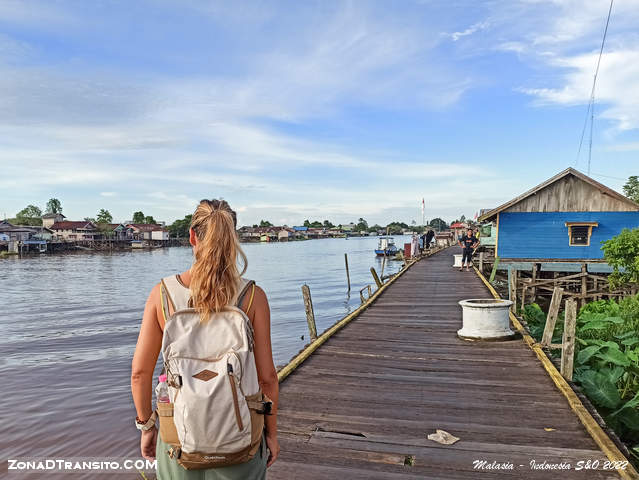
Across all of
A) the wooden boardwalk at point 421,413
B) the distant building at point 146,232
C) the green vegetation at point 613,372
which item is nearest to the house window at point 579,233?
the green vegetation at point 613,372

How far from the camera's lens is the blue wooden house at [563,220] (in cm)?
2342

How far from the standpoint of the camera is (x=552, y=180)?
23.7 metres

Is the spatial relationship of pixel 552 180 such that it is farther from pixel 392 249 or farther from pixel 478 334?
pixel 392 249

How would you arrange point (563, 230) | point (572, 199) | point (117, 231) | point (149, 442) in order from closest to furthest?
point (149, 442) → point (572, 199) → point (563, 230) → point (117, 231)

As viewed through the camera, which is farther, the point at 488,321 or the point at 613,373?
the point at 488,321

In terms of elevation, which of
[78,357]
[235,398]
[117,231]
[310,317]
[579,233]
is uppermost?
[117,231]

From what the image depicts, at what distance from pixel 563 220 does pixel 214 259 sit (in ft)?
82.9

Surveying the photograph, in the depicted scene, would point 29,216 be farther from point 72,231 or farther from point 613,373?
point 613,373

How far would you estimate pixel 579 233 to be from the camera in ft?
78.7

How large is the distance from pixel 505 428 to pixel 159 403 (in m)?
4.13

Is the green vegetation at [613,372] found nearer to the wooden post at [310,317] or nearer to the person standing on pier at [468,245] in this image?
the wooden post at [310,317]

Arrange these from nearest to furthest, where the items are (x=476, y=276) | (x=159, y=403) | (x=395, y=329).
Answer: (x=159, y=403) → (x=395, y=329) → (x=476, y=276)

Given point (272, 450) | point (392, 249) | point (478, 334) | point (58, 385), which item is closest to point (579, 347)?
point (478, 334)

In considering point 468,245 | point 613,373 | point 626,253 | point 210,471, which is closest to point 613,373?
point 613,373
